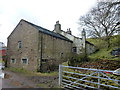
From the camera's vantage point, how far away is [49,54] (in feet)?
54.3

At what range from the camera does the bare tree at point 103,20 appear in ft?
29.7

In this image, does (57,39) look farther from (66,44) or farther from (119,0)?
(119,0)

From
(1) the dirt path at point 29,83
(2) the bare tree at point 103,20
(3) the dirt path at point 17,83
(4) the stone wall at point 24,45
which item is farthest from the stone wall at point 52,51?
(2) the bare tree at point 103,20

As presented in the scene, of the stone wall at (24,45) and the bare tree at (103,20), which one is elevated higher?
the bare tree at (103,20)

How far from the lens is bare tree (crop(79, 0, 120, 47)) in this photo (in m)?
9.07

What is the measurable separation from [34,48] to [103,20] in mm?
10917

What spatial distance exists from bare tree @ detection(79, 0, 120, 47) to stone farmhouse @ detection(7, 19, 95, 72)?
8.24 meters

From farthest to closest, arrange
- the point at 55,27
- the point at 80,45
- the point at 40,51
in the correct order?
the point at 55,27
the point at 80,45
the point at 40,51

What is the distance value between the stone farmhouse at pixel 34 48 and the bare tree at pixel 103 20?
27.0ft

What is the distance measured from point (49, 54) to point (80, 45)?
970 cm

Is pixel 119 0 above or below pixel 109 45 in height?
above

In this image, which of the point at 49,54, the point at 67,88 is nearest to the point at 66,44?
the point at 49,54

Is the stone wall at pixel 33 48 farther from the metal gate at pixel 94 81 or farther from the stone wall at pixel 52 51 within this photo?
the metal gate at pixel 94 81

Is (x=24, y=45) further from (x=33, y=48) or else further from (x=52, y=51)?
(x=52, y=51)
